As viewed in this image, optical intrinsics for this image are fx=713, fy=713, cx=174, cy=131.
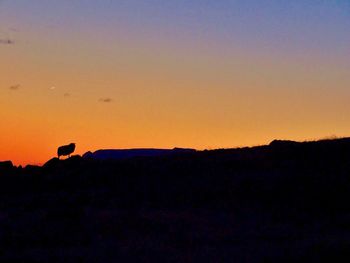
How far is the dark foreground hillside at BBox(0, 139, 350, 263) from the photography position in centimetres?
1925

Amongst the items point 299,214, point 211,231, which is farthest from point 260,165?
point 211,231

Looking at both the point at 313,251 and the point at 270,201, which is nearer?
the point at 313,251

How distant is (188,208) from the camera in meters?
25.6

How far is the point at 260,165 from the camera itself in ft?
100

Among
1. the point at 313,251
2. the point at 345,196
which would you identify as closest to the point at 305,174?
the point at 345,196

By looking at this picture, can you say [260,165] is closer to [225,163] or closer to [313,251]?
[225,163]

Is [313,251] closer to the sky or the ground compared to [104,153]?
closer to the ground

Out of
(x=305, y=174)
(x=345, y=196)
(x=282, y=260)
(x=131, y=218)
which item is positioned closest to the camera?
(x=282, y=260)

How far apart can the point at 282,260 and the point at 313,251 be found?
2.95 ft

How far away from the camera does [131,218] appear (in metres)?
24.0

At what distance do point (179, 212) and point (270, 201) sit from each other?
11.3 ft

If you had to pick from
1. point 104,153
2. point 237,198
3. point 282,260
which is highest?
point 104,153

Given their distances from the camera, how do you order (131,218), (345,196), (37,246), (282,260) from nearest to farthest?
(282,260) → (37,246) → (131,218) → (345,196)

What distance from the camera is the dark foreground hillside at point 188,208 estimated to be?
19.2m
